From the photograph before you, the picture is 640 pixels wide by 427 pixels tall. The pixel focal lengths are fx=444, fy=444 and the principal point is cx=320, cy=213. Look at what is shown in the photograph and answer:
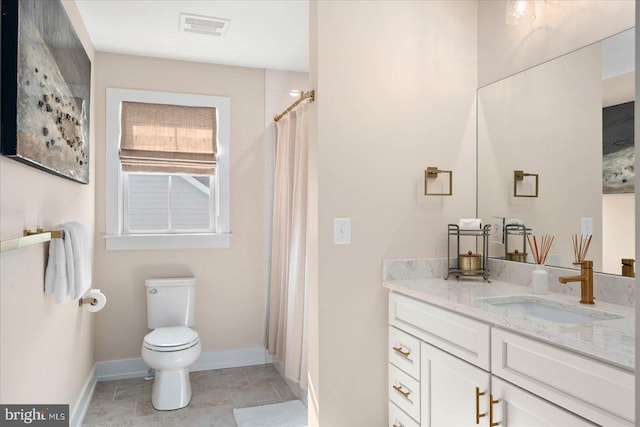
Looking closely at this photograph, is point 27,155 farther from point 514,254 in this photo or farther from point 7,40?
point 514,254

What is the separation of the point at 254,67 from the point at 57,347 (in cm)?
259

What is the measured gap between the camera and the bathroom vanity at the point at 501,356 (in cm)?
119

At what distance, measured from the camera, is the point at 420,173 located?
2.32 m

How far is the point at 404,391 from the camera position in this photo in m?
2.07

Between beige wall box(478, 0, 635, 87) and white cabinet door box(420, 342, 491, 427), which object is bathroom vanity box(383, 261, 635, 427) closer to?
white cabinet door box(420, 342, 491, 427)

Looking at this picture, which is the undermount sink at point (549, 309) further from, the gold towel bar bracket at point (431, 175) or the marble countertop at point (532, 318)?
the gold towel bar bracket at point (431, 175)

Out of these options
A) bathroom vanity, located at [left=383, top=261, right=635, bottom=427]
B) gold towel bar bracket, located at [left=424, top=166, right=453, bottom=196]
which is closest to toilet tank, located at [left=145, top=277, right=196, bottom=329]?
bathroom vanity, located at [left=383, top=261, right=635, bottom=427]

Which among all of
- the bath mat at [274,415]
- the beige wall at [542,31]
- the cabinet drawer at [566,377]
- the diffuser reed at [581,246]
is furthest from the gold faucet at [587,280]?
the bath mat at [274,415]

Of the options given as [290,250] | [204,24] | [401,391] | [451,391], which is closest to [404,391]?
[401,391]

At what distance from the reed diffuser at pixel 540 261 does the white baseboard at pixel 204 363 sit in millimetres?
2489

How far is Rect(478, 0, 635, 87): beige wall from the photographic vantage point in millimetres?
1773

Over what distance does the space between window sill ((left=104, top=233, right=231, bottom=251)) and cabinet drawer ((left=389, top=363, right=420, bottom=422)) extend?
1.97m

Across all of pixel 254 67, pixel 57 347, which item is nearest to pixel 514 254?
pixel 57 347

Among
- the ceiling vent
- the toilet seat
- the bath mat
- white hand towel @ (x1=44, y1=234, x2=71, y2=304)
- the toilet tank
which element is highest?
the ceiling vent
